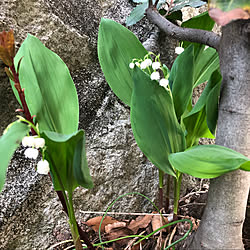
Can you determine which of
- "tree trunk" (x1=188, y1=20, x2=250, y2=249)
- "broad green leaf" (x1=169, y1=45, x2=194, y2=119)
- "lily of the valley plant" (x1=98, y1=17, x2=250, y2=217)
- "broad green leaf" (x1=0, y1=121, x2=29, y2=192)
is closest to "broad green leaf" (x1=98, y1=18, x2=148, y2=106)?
"lily of the valley plant" (x1=98, y1=17, x2=250, y2=217)

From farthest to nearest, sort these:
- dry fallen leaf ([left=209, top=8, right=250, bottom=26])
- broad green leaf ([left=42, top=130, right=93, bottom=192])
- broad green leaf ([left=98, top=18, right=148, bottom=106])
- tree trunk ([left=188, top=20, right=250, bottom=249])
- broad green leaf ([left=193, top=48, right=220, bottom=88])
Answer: broad green leaf ([left=193, top=48, right=220, bottom=88]) → broad green leaf ([left=98, top=18, right=148, bottom=106]) → tree trunk ([left=188, top=20, right=250, bottom=249]) → broad green leaf ([left=42, top=130, right=93, bottom=192]) → dry fallen leaf ([left=209, top=8, right=250, bottom=26])

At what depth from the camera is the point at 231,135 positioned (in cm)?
60

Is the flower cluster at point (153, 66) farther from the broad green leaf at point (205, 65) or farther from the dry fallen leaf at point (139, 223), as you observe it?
the dry fallen leaf at point (139, 223)

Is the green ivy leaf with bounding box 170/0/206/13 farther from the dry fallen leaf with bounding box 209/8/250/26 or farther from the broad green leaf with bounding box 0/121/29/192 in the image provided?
the broad green leaf with bounding box 0/121/29/192

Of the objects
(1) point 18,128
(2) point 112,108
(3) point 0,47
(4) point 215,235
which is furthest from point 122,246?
(3) point 0,47

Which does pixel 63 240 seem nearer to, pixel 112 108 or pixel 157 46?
pixel 112 108

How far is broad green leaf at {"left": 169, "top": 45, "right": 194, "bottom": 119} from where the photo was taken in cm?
65

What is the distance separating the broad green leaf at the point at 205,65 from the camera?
2.71ft

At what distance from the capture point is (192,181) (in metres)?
1.05

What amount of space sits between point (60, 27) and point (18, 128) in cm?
49

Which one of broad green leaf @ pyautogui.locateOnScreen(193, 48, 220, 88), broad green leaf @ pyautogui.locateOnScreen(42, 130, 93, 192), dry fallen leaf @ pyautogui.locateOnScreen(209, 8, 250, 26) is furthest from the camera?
broad green leaf @ pyautogui.locateOnScreen(193, 48, 220, 88)

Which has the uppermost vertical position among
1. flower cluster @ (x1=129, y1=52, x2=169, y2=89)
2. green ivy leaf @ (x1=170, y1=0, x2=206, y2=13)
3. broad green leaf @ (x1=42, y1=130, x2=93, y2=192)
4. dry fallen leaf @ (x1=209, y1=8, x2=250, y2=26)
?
green ivy leaf @ (x1=170, y1=0, x2=206, y2=13)

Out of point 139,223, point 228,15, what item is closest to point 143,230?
point 139,223

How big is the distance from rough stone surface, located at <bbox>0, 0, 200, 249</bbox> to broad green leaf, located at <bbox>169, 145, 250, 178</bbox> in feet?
1.23
